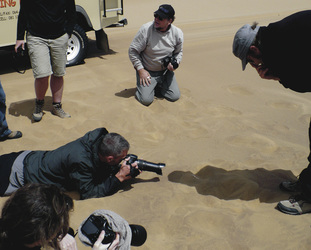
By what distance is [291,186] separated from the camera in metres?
3.44

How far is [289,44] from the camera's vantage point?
9.01 feet

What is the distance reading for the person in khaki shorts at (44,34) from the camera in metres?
4.41

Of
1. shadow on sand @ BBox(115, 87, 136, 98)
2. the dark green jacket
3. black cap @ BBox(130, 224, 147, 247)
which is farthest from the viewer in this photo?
shadow on sand @ BBox(115, 87, 136, 98)

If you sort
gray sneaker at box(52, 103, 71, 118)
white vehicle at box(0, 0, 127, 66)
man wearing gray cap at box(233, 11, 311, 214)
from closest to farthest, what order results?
1. man wearing gray cap at box(233, 11, 311, 214)
2. gray sneaker at box(52, 103, 71, 118)
3. white vehicle at box(0, 0, 127, 66)

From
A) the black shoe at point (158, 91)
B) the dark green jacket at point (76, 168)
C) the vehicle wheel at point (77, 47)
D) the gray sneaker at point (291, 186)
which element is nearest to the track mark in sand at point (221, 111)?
the black shoe at point (158, 91)

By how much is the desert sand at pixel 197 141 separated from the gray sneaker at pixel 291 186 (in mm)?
80

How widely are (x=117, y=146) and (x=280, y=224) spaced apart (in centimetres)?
149

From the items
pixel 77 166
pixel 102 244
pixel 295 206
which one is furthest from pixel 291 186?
pixel 102 244

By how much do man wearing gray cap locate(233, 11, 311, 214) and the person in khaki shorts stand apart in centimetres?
246

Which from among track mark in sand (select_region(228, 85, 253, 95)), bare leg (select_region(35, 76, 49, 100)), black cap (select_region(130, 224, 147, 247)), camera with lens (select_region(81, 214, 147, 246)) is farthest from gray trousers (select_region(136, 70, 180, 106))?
camera with lens (select_region(81, 214, 147, 246))

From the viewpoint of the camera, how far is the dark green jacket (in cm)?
325

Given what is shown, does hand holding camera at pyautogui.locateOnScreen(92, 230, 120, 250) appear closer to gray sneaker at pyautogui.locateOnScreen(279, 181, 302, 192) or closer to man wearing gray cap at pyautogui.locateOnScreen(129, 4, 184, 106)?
gray sneaker at pyautogui.locateOnScreen(279, 181, 302, 192)

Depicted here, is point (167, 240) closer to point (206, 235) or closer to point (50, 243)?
point (206, 235)

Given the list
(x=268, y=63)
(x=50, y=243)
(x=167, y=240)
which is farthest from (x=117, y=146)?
(x=268, y=63)
